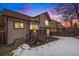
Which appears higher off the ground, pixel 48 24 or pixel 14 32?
pixel 48 24

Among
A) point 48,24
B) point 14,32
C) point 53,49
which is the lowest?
point 53,49

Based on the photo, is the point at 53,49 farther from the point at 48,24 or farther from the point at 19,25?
the point at 19,25

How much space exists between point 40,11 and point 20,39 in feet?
1.60

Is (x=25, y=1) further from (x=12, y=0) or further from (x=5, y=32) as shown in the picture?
(x=5, y=32)

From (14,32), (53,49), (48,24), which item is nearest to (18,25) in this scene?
(14,32)

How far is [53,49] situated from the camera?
2295 millimetres

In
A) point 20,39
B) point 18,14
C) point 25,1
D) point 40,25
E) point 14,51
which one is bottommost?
point 14,51

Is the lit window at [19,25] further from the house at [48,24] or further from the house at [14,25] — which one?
Answer: the house at [48,24]

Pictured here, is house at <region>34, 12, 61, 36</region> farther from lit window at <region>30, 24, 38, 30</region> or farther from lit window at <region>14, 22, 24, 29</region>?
lit window at <region>14, 22, 24, 29</region>

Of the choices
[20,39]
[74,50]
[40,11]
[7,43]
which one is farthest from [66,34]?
[7,43]

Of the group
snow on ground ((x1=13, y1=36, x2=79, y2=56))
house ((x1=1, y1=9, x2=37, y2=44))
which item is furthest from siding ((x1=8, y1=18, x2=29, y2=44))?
snow on ground ((x1=13, y1=36, x2=79, y2=56))

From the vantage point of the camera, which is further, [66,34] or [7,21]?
[66,34]

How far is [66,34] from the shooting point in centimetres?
238

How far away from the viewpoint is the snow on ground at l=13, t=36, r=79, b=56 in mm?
2277
